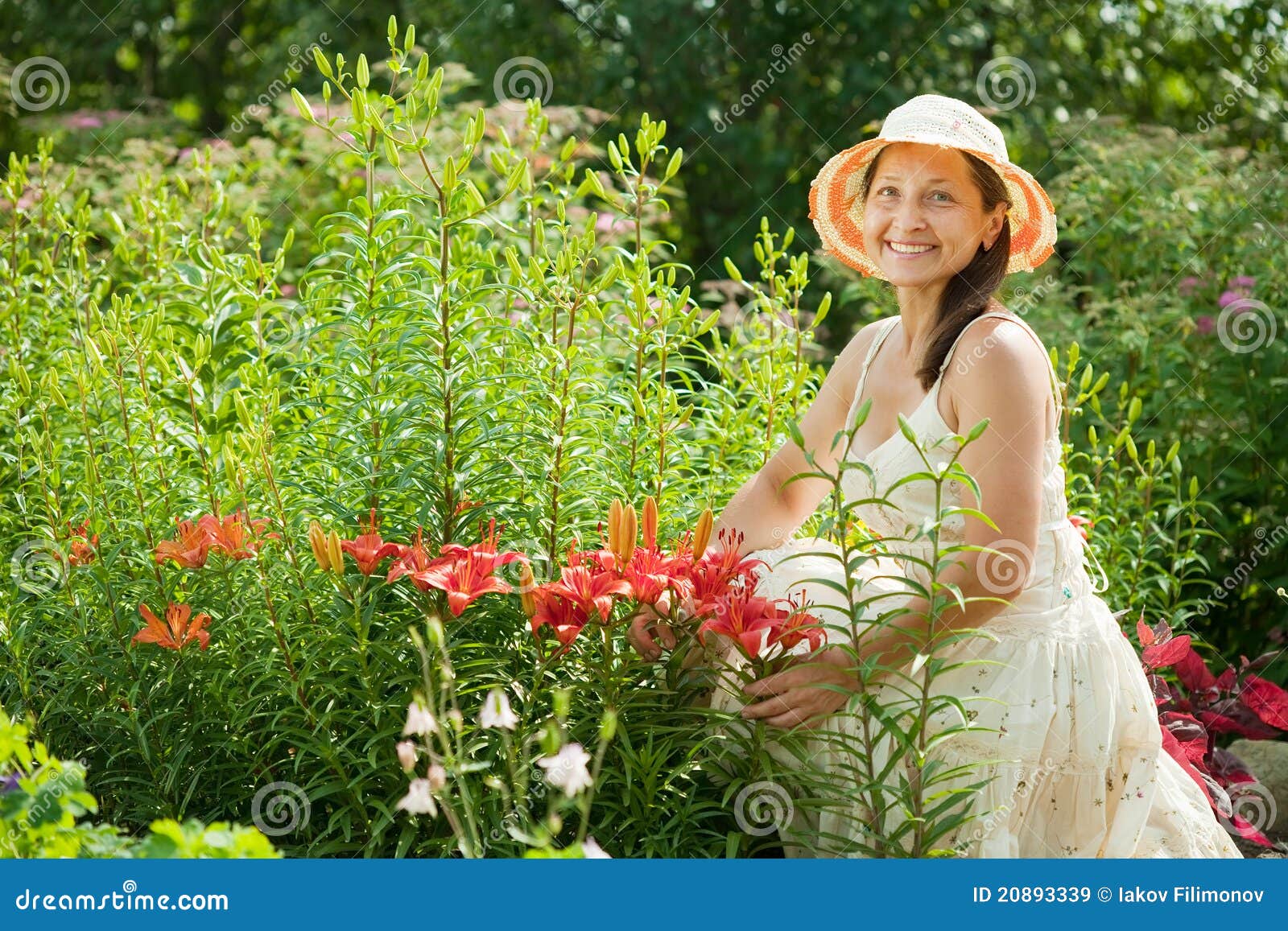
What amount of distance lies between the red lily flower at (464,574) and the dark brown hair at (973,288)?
889mm

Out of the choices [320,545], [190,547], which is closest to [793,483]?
[320,545]

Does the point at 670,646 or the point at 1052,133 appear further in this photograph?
the point at 1052,133

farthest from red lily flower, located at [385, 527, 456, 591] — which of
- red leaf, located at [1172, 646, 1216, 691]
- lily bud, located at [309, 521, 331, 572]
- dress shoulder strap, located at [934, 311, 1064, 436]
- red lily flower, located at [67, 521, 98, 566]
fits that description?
red leaf, located at [1172, 646, 1216, 691]

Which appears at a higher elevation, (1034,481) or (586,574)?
(1034,481)

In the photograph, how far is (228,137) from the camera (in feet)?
27.7

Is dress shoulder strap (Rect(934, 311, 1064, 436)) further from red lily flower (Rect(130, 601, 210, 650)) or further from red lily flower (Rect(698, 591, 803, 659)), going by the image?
red lily flower (Rect(130, 601, 210, 650))

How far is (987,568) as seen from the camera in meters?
2.27

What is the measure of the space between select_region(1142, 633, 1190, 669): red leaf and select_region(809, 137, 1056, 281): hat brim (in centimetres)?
85

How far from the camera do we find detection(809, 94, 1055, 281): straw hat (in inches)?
94.7

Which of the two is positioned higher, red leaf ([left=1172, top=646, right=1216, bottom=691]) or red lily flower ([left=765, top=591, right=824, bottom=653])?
red lily flower ([left=765, top=591, right=824, bottom=653])

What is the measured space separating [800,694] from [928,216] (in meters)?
0.90
